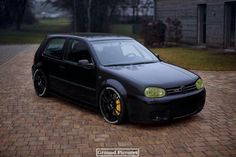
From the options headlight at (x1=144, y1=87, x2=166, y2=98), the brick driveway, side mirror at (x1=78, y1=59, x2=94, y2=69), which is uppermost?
side mirror at (x1=78, y1=59, x2=94, y2=69)

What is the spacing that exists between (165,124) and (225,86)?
159 inches

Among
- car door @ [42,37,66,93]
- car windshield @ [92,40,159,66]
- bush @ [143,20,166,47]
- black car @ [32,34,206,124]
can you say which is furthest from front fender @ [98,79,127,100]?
bush @ [143,20,166,47]

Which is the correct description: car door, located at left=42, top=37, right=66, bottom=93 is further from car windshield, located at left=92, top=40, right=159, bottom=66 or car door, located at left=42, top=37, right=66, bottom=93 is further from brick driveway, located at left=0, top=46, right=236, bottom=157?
car windshield, located at left=92, top=40, right=159, bottom=66

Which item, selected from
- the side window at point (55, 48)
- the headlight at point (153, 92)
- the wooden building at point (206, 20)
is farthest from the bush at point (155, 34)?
the headlight at point (153, 92)

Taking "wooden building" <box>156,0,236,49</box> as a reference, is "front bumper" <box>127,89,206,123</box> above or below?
below

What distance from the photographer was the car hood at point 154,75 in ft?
22.1

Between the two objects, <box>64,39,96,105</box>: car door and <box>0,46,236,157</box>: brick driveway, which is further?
<box>64,39,96,105</box>: car door

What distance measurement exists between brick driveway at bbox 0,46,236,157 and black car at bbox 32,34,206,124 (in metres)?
0.24

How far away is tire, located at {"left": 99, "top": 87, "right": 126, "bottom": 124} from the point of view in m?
6.85

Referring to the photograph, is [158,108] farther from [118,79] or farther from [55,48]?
[55,48]

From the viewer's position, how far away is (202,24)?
73.9 feet

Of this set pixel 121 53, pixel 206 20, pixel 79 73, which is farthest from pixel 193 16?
pixel 79 73

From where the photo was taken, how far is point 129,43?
8.39 metres

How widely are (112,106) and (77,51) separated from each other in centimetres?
169
